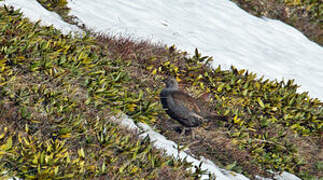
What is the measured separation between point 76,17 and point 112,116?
3.85 meters

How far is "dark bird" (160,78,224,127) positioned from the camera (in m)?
5.73

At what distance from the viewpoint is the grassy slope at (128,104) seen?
4.46 meters

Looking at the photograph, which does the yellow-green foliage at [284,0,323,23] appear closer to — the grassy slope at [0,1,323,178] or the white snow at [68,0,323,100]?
the white snow at [68,0,323,100]

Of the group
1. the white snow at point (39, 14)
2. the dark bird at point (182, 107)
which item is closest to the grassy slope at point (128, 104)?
the dark bird at point (182, 107)

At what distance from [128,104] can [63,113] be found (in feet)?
3.97

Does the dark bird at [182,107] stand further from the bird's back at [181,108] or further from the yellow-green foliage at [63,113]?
the yellow-green foliage at [63,113]

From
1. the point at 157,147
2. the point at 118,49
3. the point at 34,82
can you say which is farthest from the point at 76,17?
the point at 157,147

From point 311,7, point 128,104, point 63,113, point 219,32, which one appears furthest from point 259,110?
point 311,7

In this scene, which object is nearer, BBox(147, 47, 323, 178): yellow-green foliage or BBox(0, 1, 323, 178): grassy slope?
BBox(0, 1, 323, 178): grassy slope

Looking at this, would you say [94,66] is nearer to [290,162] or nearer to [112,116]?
[112,116]

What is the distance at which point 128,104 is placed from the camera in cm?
573

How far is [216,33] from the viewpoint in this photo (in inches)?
452

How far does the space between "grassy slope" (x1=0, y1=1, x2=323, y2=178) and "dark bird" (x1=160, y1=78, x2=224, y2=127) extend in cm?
27

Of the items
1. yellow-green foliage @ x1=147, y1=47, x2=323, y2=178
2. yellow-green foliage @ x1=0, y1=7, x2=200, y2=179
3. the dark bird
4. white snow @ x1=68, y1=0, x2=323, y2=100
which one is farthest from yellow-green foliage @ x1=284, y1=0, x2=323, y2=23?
yellow-green foliage @ x1=0, y1=7, x2=200, y2=179
